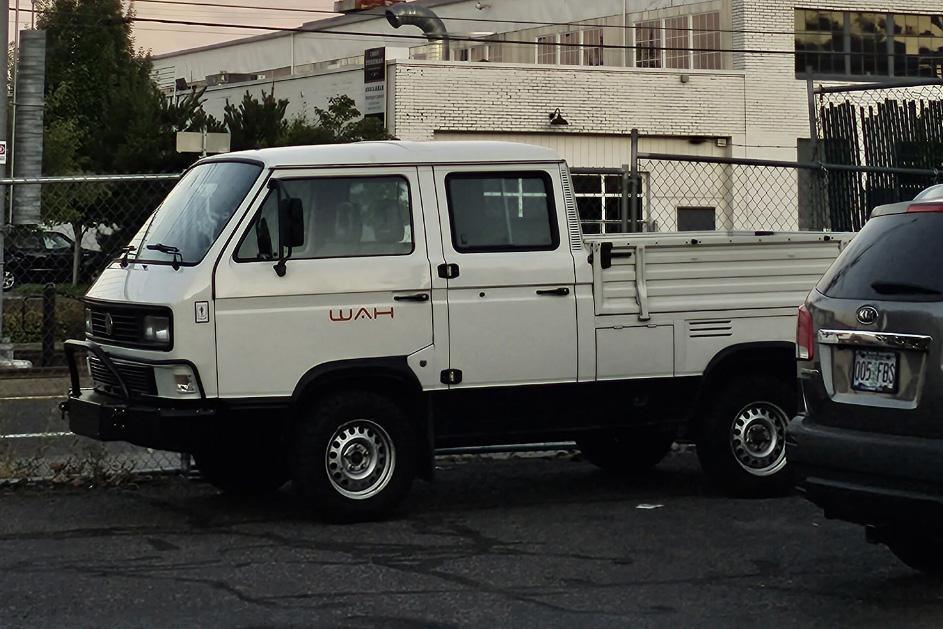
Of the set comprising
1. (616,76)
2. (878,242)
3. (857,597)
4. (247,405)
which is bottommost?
(857,597)

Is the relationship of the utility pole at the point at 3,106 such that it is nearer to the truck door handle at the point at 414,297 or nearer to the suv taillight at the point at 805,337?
the truck door handle at the point at 414,297

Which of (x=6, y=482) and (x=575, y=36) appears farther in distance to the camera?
(x=575, y=36)

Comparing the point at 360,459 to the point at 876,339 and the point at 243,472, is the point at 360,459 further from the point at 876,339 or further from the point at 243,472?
the point at 876,339

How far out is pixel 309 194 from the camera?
9.26 metres

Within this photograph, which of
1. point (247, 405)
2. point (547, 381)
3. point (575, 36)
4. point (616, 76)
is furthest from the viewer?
point (575, 36)

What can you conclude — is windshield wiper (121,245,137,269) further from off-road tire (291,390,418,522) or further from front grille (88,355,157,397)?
off-road tire (291,390,418,522)

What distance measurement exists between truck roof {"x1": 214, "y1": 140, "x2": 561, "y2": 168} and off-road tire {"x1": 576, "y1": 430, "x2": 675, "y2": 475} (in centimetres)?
221

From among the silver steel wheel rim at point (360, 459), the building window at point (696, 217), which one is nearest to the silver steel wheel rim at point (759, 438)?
the silver steel wheel rim at point (360, 459)

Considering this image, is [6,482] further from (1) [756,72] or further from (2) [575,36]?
(2) [575,36]

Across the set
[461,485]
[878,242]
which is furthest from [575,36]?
[878,242]

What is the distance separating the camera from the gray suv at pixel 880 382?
652 centimetres

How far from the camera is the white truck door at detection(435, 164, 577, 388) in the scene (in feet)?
30.7

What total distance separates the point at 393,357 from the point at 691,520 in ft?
6.36

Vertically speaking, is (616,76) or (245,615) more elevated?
(616,76)
